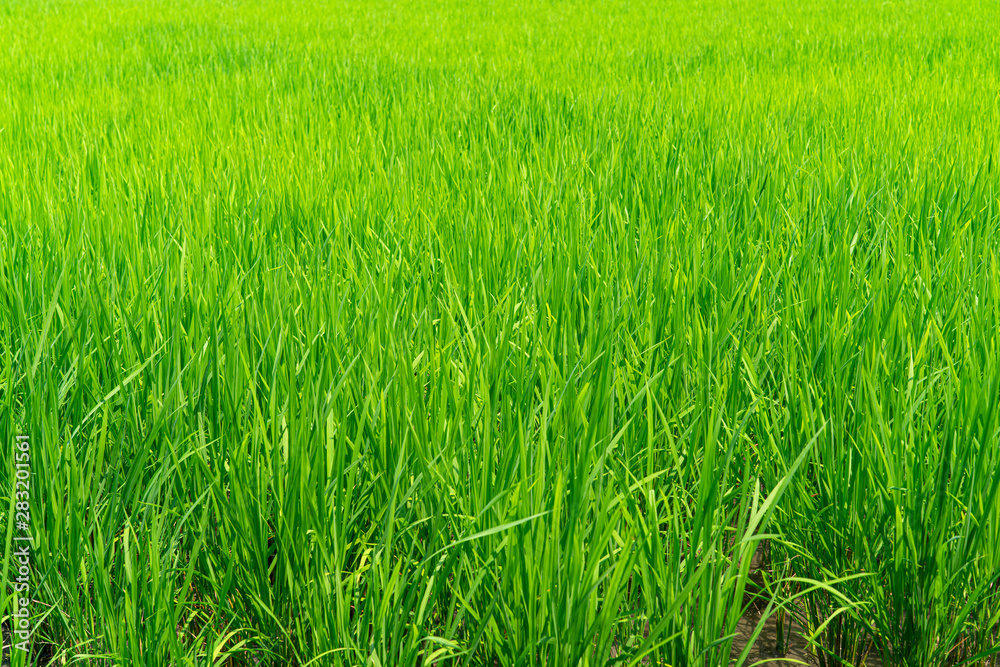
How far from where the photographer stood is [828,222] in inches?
68.4

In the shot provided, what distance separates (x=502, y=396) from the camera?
1049 mm

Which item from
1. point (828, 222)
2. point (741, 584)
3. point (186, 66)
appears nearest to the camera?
point (741, 584)

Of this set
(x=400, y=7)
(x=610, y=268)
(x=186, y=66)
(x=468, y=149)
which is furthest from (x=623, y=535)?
(x=400, y=7)

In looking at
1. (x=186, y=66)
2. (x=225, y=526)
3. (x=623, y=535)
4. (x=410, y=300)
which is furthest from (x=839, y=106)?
(x=186, y=66)

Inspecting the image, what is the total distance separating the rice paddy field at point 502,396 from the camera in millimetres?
832

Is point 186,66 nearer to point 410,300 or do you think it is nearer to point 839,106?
point 839,106

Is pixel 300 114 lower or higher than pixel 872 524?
higher

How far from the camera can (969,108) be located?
289 centimetres

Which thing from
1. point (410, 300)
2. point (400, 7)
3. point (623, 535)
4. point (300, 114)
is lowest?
point (623, 535)

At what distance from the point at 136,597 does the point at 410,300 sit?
0.70 meters

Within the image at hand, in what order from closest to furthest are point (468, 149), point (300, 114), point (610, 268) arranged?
point (610, 268) < point (468, 149) < point (300, 114)

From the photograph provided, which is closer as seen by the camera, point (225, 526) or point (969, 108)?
point (225, 526)

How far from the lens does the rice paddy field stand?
83 centimetres

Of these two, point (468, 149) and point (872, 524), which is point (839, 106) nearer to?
point (468, 149)
